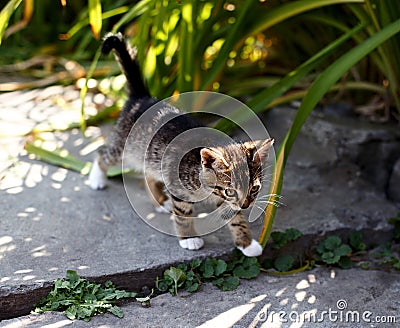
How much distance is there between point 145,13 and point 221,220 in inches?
35.2

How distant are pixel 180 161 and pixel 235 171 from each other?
32 cm

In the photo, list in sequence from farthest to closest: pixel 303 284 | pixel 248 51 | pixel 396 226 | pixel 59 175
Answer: pixel 248 51
pixel 59 175
pixel 396 226
pixel 303 284

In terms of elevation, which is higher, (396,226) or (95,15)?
(95,15)

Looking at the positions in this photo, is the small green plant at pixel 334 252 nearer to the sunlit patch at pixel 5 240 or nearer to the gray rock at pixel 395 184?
the gray rock at pixel 395 184

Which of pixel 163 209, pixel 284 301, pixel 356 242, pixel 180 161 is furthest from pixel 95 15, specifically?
pixel 356 242

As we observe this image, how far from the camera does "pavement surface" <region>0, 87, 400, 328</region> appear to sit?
2.04 metres

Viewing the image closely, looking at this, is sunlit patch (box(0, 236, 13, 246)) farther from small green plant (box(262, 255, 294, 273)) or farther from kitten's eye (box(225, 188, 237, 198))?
small green plant (box(262, 255, 294, 273))

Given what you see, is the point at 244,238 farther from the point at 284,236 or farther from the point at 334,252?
the point at 334,252

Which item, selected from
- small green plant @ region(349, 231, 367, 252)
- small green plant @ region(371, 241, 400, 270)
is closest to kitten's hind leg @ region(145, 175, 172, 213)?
small green plant @ region(349, 231, 367, 252)

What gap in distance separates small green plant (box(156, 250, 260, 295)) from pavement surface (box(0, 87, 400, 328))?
3 cm

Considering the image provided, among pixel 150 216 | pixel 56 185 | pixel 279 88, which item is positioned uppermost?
pixel 279 88

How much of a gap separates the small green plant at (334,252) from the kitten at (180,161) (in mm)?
267

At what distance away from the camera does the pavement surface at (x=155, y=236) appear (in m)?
2.04

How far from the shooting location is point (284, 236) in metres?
2.43
